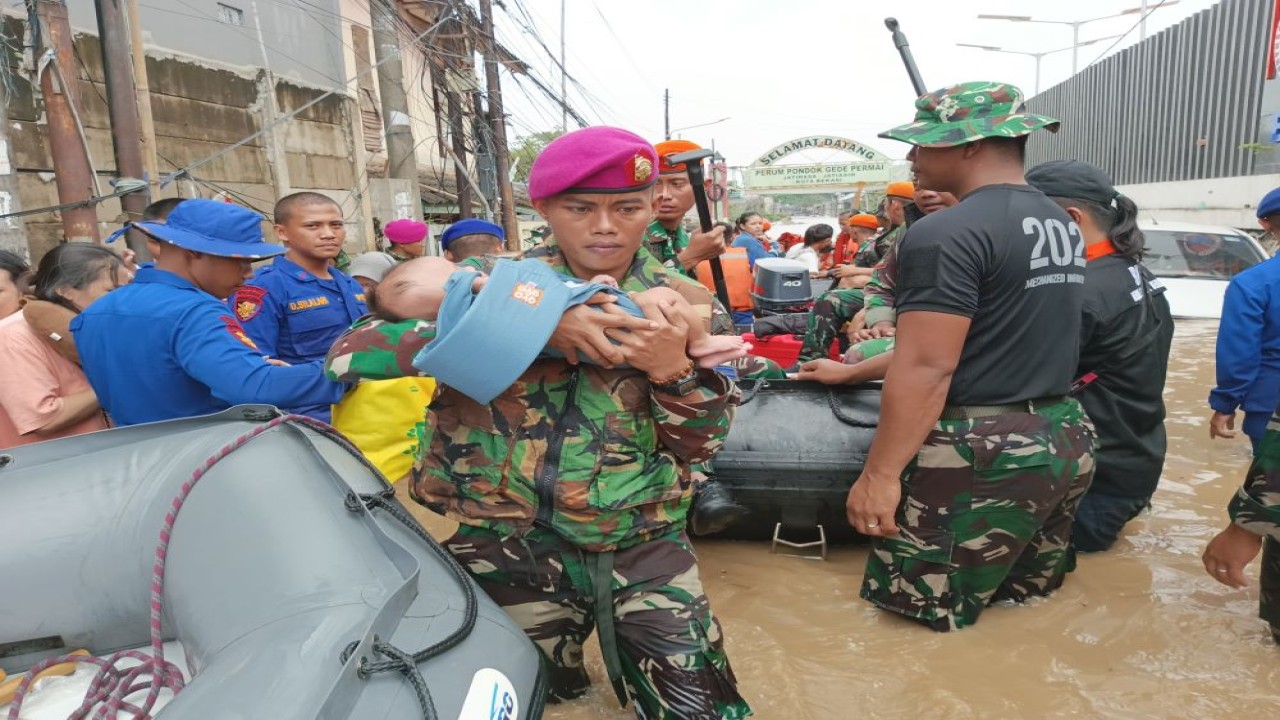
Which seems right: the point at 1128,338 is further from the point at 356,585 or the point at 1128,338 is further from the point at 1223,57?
the point at 1223,57

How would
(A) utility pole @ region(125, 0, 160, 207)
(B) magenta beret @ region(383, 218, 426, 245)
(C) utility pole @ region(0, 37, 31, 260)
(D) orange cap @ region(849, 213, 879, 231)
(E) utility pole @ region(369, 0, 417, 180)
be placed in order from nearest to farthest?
(A) utility pole @ region(125, 0, 160, 207)
(C) utility pole @ region(0, 37, 31, 260)
(B) magenta beret @ region(383, 218, 426, 245)
(D) orange cap @ region(849, 213, 879, 231)
(E) utility pole @ region(369, 0, 417, 180)

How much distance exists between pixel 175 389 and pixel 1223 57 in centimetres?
1717

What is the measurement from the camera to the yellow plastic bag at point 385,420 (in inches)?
102

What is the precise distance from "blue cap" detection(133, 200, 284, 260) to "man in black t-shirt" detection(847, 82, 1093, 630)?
5.84 feet

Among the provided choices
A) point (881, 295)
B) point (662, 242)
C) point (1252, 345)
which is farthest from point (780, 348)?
point (1252, 345)

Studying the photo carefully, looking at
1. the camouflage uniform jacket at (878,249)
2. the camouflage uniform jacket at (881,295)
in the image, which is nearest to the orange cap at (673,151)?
the camouflage uniform jacket at (881,295)

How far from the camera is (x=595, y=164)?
136cm

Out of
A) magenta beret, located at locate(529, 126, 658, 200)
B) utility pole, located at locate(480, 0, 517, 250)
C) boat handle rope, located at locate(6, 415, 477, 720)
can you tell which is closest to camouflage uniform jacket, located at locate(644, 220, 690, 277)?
magenta beret, located at locate(529, 126, 658, 200)

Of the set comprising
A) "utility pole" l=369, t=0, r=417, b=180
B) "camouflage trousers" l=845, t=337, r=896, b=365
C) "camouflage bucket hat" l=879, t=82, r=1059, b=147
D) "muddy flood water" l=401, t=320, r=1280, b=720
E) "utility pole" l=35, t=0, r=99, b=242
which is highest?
"utility pole" l=369, t=0, r=417, b=180

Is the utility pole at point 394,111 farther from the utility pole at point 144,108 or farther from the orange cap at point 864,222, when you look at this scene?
the orange cap at point 864,222

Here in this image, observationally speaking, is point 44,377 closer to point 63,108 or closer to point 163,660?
point 163,660

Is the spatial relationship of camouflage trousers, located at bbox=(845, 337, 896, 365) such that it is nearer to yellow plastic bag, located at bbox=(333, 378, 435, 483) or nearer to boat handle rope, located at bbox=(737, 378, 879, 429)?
boat handle rope, located at bbox=(737, 378, 879, 429)

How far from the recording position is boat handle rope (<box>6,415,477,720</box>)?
1.05m

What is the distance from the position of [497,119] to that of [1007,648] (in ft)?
32.4
